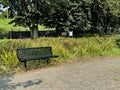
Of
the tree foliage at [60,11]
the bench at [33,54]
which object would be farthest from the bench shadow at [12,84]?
the tree foliage at [60,11]

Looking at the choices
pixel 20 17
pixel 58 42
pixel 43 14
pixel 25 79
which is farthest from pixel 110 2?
pixel 25 79

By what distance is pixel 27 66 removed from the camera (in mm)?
10695

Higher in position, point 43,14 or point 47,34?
point 43,14

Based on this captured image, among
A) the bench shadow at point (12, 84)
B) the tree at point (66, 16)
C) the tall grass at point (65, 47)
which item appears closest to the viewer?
the bench shadow at point (12, 84)

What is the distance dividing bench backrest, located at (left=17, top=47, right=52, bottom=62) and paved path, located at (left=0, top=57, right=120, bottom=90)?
721mm

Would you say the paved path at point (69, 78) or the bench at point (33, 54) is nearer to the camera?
the paved path at point (69, 78)

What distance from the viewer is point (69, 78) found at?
8.86m

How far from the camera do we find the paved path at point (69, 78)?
7.80m

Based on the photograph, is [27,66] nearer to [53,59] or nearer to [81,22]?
[53,59]

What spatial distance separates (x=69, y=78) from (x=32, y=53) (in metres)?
2.75

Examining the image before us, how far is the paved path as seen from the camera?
25.6ft

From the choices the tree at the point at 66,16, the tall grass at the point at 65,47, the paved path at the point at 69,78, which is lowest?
the paved path at the point at 69,78

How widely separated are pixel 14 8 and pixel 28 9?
5.61 feet

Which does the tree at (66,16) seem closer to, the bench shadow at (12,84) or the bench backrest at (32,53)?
the bench backrest at (32,53)
